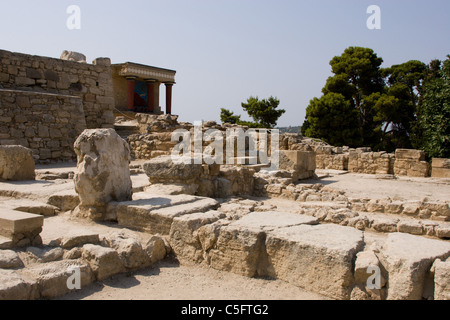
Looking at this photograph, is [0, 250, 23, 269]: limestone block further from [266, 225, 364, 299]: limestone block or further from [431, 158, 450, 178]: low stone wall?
[431, 158, 450, 178]: low stone wall

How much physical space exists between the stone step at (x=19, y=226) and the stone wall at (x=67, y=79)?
1039 centimetres

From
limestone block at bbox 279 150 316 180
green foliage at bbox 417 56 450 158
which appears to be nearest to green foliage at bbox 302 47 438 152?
green foliage at bbox 417 56 450 158

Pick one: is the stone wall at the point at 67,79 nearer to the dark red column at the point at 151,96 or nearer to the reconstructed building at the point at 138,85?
the reconstructed building at the point at 138,85

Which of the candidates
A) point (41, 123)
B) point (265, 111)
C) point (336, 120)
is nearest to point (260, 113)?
point (265, 111)

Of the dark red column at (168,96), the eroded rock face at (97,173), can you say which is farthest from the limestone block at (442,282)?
the dark red column at (168,96)

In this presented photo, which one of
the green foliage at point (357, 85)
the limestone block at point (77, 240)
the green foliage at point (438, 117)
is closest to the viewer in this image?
the limestone block at point (77, 240)

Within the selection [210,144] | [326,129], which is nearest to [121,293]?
[210,144]

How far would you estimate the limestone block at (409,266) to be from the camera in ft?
7.76

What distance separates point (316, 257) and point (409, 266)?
2.14 feet

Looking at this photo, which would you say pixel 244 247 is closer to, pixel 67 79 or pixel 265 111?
pixel 67 79

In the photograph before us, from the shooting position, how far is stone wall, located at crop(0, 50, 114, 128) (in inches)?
458

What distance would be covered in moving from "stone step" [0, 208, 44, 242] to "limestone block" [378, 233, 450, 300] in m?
2.95
